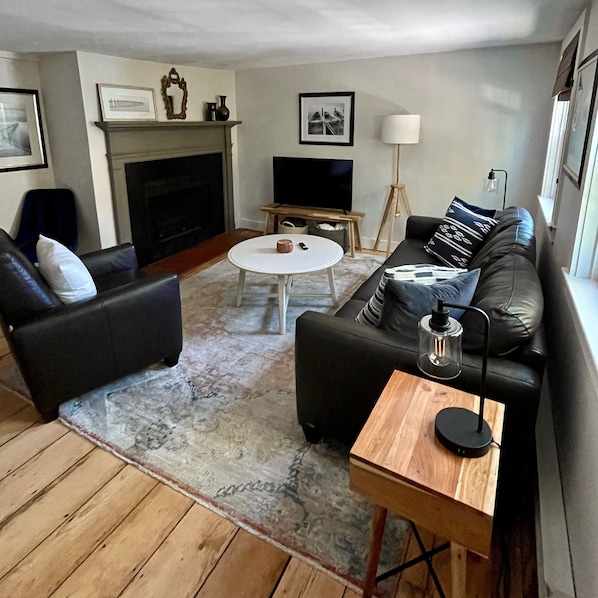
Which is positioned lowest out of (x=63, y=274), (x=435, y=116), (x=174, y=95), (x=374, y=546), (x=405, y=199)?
(x=374, y=546)

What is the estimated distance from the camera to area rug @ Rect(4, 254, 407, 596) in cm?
164

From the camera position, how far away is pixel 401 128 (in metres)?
4.24

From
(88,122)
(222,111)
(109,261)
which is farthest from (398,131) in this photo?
(109,261)

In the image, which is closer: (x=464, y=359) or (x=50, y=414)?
(x=464, y=359)

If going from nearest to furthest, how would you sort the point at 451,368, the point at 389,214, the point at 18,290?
the point at 451,368 → the point at 18,290 → the point at 389,214

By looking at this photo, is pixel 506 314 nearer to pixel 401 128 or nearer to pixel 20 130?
pixel 401 128

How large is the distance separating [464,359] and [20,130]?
418 centimetres

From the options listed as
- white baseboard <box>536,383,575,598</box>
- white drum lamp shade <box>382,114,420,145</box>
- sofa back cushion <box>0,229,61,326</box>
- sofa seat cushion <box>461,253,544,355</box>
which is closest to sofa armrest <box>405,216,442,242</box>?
white drum lamp shade <box>382,114,420,145</box>

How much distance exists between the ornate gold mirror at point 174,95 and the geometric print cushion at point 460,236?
10.2ft

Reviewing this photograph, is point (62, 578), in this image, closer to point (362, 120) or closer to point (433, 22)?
point (433, 22)

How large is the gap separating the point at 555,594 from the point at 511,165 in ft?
12.6

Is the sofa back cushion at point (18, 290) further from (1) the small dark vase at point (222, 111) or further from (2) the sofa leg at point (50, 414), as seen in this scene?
(1) the small dark vase at point (222, 111)

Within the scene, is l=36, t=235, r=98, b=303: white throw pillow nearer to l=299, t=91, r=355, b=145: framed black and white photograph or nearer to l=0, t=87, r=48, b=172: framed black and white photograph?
l=0, t=87, r=48, b=172: framed black and white photograph

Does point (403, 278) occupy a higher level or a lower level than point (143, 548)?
higher
